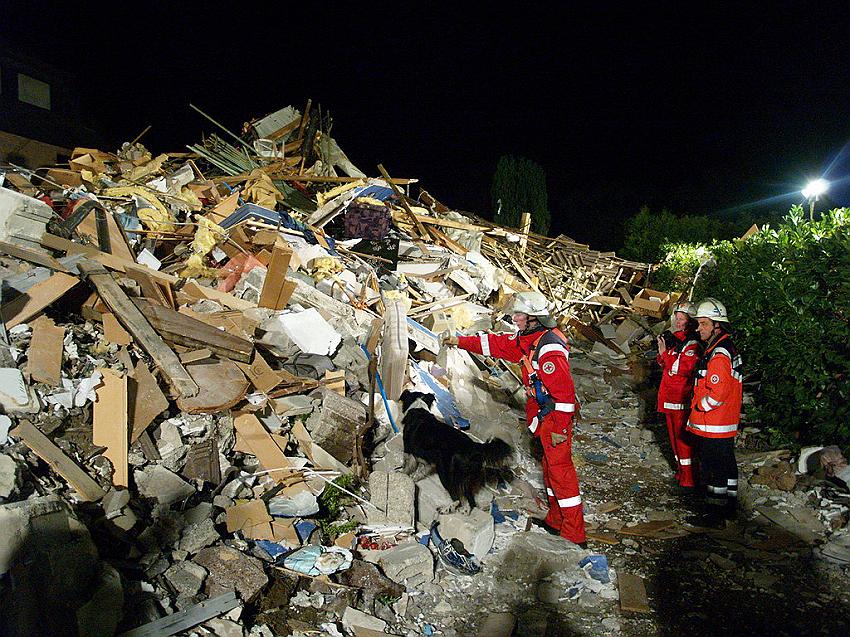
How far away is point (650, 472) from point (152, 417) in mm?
5270

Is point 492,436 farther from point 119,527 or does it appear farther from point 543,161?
point 543,161

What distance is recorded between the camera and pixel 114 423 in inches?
156

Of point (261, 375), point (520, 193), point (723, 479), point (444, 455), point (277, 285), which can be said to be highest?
point (520, 193)

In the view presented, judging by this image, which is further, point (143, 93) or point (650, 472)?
point (143, 93)

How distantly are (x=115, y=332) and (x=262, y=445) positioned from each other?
1563mm

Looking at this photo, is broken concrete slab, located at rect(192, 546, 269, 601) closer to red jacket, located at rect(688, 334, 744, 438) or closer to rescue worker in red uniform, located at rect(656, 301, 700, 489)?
red jacket, located at rect(688, 334, 744, 438)

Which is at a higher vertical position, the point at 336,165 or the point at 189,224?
the point at 336,165

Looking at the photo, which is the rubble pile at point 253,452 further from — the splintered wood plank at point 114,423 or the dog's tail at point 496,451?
the dog's tail at point 496,451

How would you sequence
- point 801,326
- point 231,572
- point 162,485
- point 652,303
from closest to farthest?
point 231,572
point 162,485
point 801,326
point 652,303

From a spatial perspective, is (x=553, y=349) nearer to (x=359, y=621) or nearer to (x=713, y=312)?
(x=713, y=312)

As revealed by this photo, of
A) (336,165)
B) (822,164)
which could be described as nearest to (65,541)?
(336,165)

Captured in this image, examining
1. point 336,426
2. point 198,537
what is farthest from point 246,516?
point 336,426

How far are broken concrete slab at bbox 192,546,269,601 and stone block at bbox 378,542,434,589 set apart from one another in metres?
0.91

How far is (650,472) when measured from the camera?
21.0 ft
